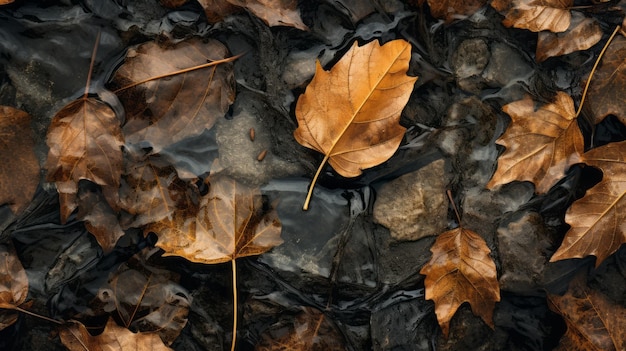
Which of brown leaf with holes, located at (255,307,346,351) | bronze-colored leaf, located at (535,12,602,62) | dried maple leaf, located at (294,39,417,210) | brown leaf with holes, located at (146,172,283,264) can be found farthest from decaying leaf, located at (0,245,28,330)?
bronze-colored leaf, located at (535,12,602,62)

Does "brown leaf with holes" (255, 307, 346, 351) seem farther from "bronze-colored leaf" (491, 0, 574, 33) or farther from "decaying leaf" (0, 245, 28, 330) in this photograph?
"bronze-colored leaf" (491, 0, 574, 33)

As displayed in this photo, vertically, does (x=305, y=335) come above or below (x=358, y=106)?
below

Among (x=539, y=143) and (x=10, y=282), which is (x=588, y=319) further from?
(x=10, y=282)

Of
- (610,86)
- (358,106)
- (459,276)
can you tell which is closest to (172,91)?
(358,106)

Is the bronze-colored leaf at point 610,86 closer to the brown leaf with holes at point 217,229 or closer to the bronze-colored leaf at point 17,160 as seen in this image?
the brown leaf with holes at point 217,229

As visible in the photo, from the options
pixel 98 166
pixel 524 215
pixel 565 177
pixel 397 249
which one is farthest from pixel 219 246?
pixel 565 177

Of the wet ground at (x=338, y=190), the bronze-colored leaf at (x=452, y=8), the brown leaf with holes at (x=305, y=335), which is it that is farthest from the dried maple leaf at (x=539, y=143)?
the brown leaf with holes at (x=305, y=335)
